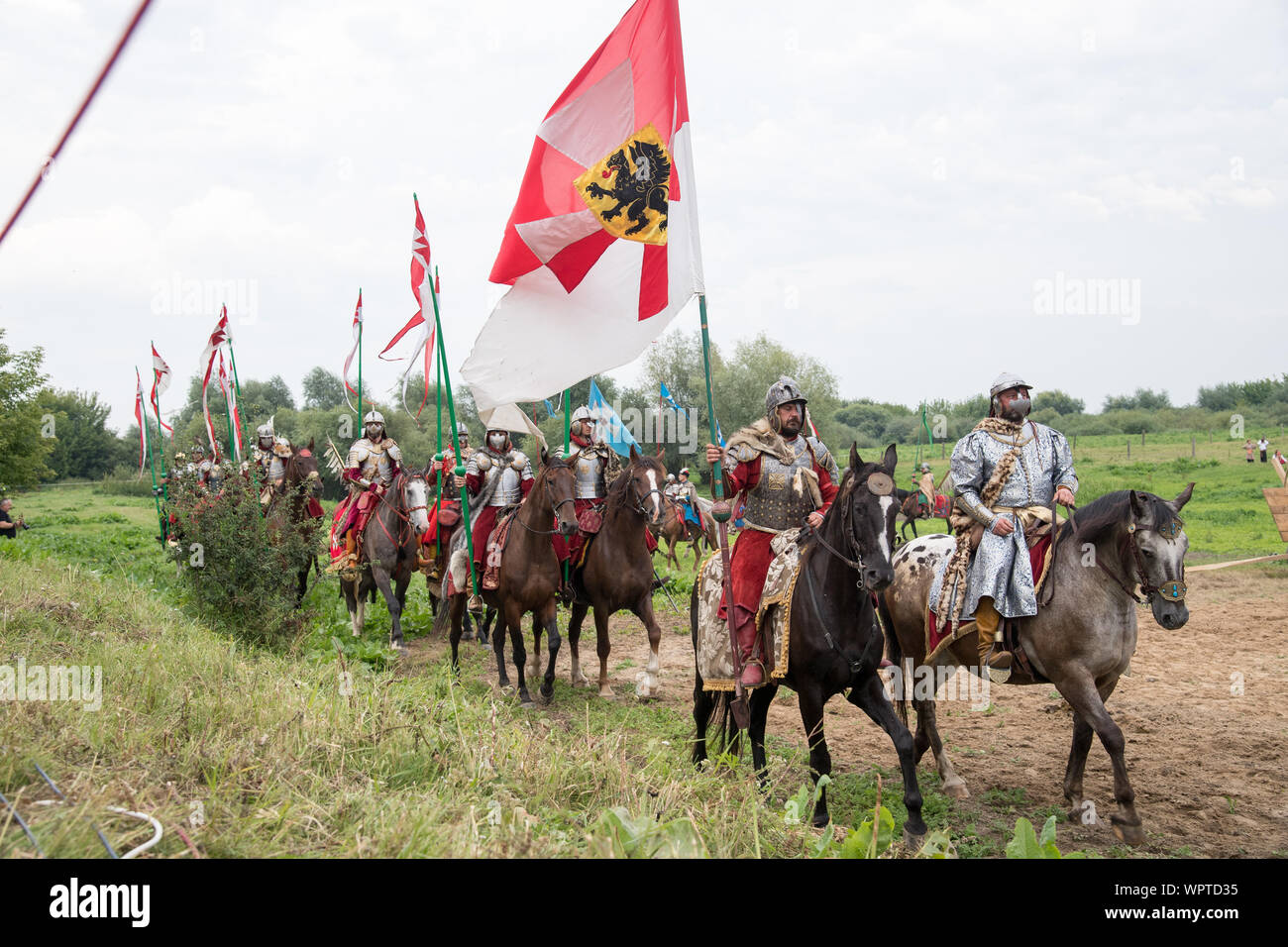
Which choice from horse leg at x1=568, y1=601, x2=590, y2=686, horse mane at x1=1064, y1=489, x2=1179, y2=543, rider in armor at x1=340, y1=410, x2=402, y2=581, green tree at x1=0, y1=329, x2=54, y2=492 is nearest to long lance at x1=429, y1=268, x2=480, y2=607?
horse leg at x1=568, y1=601, x2=590, y2=686

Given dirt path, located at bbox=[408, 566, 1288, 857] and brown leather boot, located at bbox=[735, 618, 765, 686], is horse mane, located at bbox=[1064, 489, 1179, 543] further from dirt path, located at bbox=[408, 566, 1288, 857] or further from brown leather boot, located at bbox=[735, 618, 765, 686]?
brown leather boot, located at bbox=[735, 618, 765, 686]

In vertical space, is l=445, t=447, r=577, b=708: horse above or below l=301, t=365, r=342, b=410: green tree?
below

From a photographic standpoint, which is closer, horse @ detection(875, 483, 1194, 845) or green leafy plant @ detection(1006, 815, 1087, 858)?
green leafy plant @ detection(1006, 815, 1087, 858)

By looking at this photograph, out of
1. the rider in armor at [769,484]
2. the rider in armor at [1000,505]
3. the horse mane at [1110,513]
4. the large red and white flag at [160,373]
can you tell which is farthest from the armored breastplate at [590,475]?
the large red and white flag at [160,373]

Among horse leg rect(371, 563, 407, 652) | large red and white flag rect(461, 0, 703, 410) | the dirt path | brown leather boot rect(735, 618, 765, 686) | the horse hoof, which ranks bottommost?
the dirt path

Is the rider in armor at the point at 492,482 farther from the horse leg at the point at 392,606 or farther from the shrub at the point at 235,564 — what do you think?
the shrub at the point at 235,564

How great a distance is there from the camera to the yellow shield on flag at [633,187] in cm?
535

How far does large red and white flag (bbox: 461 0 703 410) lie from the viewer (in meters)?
5.30

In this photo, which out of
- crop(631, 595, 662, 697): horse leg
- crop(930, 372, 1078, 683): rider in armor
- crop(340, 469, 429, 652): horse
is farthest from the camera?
crop(340, 469, 429, 652): horse

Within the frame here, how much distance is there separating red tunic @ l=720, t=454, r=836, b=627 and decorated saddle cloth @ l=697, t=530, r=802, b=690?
0.06 metres

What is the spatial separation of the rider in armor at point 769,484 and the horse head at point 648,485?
2.40 metres

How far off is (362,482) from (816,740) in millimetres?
8184

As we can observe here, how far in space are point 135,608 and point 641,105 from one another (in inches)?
277
